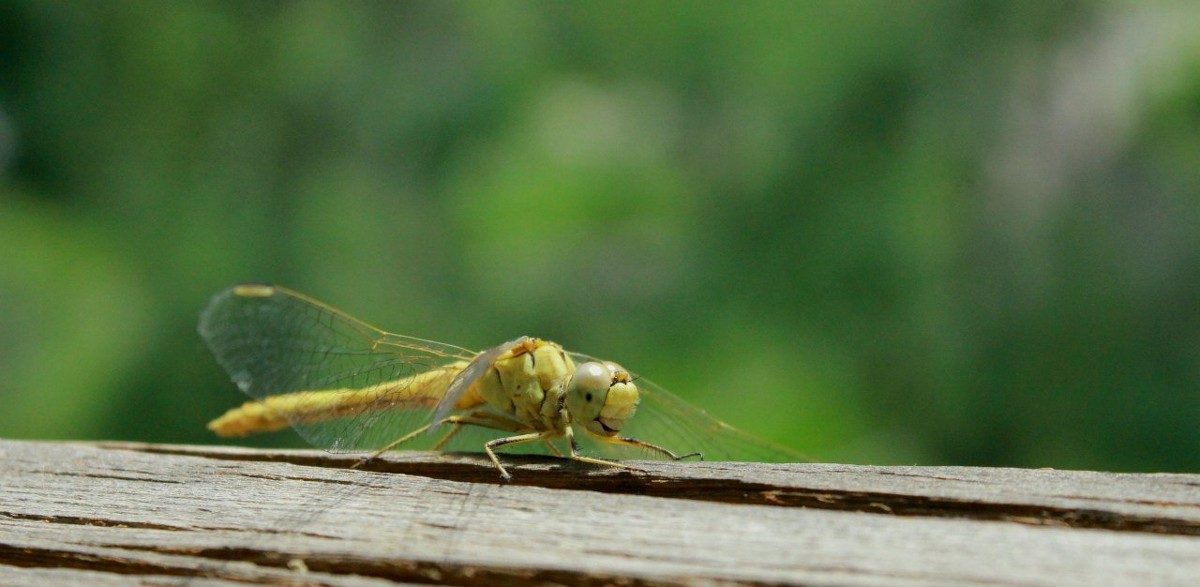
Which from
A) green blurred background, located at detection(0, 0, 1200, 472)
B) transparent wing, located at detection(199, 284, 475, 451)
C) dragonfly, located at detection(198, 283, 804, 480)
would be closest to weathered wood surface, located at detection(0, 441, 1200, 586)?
dragonfly, located at detection(198, 283, 804, 480)

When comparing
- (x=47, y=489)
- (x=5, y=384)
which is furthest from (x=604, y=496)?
(x=5, y=384)

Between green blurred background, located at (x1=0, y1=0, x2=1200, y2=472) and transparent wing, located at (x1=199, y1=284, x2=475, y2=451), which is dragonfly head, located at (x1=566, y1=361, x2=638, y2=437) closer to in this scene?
transparent wing, located at (x1=199, y1=284, x2=475, y2=451)

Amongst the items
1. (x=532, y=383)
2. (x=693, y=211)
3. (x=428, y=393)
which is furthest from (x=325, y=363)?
(x=693, y=211)

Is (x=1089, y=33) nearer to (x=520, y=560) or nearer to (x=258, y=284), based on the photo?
(x=258, y=284)

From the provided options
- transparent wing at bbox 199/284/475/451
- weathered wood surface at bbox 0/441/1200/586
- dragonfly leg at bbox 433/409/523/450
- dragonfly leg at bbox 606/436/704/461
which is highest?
weathered wood surface at bbox 0/441/1200/586

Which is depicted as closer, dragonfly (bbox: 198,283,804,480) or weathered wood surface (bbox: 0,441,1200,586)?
weathered wood surface (bbox: 0,441,1200,586)

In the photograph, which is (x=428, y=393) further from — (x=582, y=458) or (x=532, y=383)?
(x=582, y=458)

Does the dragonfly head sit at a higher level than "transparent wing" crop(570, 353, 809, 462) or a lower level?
higher

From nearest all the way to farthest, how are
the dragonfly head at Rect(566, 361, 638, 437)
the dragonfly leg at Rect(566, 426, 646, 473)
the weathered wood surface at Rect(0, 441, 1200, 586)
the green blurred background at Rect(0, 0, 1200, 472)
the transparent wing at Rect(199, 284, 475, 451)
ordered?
the weathered wood surface at Rect(0, 441, 1200, 586)
the dragonfly leg at Rect(566, 426, 646, 473)
the dragonfly head at Rect(566, 361, 638, 437)
the transparent wing at Rect(199, 284, 475, 451)
the green blurred background at Rect(0, 0, 1200, 472)

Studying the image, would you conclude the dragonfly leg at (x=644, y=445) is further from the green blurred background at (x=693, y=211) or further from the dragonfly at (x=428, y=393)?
the green blurred background at (x=693, y=211)
